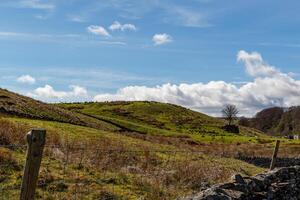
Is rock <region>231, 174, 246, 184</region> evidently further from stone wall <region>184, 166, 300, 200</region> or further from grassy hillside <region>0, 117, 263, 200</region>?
grassy hillside <region>0, 117, 263, 200</region>

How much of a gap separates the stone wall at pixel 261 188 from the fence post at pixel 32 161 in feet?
12.7

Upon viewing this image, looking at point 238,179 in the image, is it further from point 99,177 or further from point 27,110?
point 27,110

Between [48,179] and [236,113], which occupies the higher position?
[236,113]

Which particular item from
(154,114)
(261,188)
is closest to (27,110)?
(261,188)

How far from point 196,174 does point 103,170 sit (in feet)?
10.3

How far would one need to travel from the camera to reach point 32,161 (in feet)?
22.0

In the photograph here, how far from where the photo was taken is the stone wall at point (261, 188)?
393 inches

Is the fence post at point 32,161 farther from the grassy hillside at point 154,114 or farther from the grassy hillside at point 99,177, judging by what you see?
the grassy hillside at point 154,114

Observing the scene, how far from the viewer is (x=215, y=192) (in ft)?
32.4

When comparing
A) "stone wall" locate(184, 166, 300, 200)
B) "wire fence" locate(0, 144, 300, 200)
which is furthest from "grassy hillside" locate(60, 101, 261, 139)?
"stone wall" locate(184, 166, 300, 200)

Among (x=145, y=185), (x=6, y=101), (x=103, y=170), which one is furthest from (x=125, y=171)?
(x=6, y=101)

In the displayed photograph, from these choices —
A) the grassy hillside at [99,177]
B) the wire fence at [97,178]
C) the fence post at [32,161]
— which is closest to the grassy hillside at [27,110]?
the grassy hillside at [99,177]

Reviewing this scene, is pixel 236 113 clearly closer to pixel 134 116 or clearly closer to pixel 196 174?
pixel 134 116

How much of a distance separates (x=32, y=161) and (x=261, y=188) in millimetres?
6807
